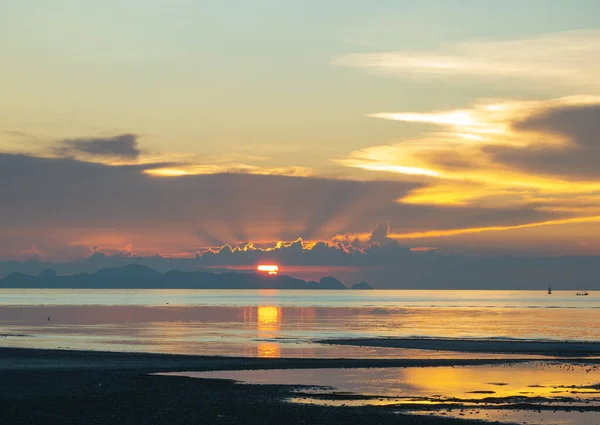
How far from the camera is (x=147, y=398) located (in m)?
42.8

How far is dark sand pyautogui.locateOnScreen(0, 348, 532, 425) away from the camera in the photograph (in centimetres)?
3631

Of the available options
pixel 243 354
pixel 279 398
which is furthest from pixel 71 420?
pixel 243 354

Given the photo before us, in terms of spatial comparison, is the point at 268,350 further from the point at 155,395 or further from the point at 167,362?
the point at 155,395

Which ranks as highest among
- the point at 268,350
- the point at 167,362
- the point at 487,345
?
the point at 167,362

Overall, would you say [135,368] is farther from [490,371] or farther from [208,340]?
[208,340]

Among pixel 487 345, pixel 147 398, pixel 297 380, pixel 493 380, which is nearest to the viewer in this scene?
pixel 147 398

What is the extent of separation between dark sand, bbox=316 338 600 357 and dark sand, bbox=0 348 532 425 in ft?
59.9

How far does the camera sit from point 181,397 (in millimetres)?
43312

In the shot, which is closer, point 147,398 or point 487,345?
point 147,398

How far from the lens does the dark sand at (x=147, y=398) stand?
3631 centimetres

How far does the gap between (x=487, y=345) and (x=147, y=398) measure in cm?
5190

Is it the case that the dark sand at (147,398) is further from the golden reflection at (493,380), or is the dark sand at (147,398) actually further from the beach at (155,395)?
the golden reflection at (493,380)

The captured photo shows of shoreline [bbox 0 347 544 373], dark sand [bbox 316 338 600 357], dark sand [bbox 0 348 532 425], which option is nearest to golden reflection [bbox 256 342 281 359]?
shoreline [bbox 0 347 544 373]

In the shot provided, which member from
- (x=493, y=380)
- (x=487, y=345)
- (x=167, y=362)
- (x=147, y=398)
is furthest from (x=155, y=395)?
(x=487, y=345)
